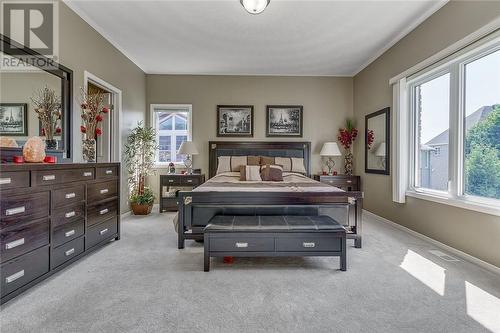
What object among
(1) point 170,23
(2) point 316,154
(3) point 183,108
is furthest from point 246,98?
(1) point 170,23

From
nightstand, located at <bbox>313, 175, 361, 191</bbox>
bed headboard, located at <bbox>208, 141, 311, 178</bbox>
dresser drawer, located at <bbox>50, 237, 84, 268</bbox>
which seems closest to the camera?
dresser drawer, located at <bbox>50, 237, 84, 268</bbox>

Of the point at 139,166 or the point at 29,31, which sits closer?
the point at 29,31

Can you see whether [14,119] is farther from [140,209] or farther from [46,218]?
[140,209]

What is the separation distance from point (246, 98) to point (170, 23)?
2.40m

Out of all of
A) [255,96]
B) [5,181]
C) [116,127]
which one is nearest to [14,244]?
[5,181]

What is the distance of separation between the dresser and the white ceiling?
2.02 meters

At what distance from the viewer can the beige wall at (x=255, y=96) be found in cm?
558

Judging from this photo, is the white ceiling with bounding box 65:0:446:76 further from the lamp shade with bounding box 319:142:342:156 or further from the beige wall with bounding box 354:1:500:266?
the lamp shade with bounding box 319:142:342:156

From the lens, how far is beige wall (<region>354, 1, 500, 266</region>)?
2.46m

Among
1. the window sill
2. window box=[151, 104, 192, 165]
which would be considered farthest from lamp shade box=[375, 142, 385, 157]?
window box=[151, 104, 192, 165]

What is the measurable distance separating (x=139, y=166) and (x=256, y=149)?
7.80 feet

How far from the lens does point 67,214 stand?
2.36 meters

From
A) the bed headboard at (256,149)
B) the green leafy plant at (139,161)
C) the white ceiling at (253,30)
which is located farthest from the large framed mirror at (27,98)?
the bed headboard at (256,149)

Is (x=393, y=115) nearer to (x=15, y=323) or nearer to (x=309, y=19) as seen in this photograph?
(x=309, y=19)
